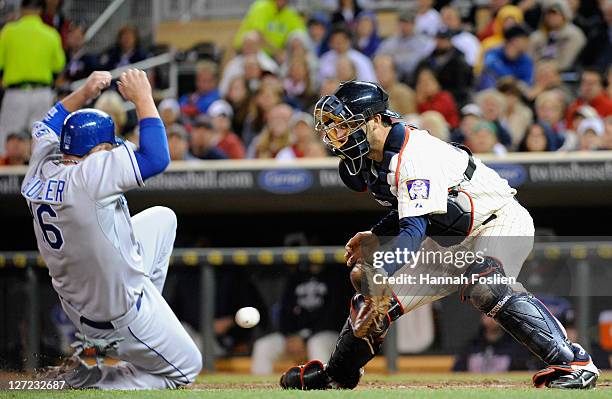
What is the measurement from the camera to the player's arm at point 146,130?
4.71m

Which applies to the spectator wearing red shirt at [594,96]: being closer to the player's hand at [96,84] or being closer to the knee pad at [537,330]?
the knee pad at [537,330]

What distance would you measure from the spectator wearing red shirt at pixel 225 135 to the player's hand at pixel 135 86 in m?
4.38

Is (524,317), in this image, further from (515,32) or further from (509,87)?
(515,32)

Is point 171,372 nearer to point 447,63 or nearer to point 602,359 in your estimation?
point 602,359

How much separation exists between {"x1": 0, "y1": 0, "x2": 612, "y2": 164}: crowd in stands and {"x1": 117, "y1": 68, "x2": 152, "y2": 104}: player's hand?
3960 mm

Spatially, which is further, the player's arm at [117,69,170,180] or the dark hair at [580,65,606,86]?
the dark hair at [580,65,606,86]

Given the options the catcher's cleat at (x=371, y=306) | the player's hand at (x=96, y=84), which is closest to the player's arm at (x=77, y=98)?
the player's hand at (x=96, y=84)

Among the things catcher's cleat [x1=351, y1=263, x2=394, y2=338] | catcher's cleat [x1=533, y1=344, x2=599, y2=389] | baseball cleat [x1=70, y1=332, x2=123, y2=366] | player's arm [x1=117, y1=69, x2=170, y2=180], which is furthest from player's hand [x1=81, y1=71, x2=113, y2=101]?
catcher's cleat [x1=533, y1=344, x2=599, y2=389]

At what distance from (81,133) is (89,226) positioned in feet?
1.46

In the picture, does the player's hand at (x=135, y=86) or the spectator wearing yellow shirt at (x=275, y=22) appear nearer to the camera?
the player's hand at (x=135, y=86)

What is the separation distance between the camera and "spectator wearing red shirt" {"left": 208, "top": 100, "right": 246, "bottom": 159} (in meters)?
9.38

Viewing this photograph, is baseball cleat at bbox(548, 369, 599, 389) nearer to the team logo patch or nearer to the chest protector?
the chest protector

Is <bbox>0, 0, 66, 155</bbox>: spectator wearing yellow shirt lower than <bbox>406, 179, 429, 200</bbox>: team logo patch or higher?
higher

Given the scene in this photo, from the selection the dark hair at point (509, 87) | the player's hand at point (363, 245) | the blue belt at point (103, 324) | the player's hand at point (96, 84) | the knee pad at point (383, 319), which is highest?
the player's hand at point (96, 84)
